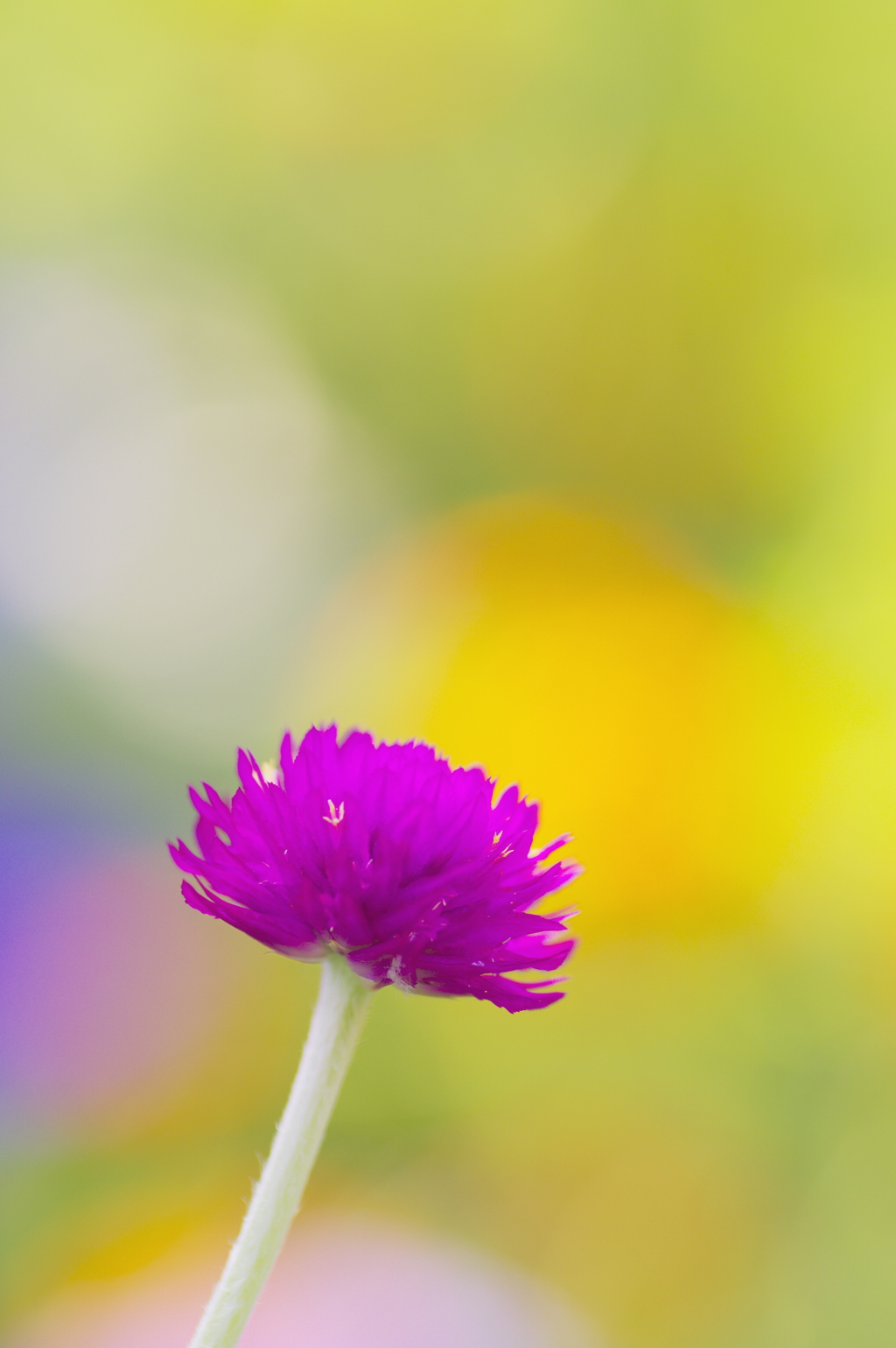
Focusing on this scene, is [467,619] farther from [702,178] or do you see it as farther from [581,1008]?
[702,178]

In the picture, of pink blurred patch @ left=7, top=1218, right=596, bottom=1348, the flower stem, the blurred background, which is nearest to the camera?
the flower stem

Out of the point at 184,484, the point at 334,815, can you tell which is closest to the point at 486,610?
the point at 184,484

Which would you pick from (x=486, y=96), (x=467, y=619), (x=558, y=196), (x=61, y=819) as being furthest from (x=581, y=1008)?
(x=486, y=96)

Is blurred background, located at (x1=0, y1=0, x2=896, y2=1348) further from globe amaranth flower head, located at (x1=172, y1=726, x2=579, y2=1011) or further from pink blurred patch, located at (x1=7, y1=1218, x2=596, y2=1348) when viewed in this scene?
globe amaranth flower head, located at (x1=172, y1=726, x2=579, y2=1011)

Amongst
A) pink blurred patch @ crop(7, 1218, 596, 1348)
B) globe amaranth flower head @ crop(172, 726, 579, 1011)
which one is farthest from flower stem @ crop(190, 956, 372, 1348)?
pink blurred patch @ crop(7, 1218, 596, 1348)

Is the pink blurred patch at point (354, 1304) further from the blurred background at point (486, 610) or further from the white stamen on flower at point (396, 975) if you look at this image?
the white stamen on flower at point (396, 975)

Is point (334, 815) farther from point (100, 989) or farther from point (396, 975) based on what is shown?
point (100, 989)

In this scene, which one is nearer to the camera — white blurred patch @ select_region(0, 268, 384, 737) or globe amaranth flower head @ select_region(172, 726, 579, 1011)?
globe amaranth flower head @ select_region(172, 726, 579, 1011)
